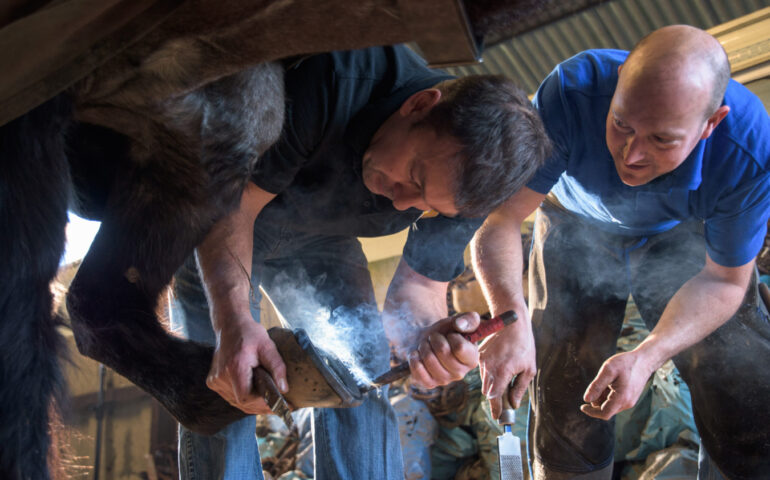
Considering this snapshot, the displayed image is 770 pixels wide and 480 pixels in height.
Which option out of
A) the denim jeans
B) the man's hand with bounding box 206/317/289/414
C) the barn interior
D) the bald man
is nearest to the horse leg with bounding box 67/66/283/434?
the man's hand with bounding box 206/317/289/414

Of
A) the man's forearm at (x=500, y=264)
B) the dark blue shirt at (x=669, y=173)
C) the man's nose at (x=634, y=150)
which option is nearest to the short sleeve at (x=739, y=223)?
the dark blue shirt at (x=669, y=173)

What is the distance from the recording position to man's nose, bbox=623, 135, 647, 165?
4.88ft

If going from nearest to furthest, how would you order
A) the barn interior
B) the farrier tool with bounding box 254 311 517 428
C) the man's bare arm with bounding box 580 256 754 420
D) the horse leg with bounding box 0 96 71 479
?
1. the horse leg with bounding box 0 96 71 479
2. the farrier tool with bounding box 254 311 517 428
3. the man's bare arm with bounding box 580 256 754 420
4. the barn interior

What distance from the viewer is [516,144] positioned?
1.36 m

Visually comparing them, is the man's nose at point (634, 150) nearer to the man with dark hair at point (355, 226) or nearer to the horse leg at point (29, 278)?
the man with dark hair at point (355, 226)

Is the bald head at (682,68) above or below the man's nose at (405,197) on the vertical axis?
above

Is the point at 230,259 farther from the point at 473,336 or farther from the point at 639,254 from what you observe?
the point at 639,254

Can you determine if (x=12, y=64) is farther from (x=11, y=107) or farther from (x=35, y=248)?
(x=35, y=248)

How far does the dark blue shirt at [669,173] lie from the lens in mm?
1510

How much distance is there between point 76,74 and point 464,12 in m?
0.48

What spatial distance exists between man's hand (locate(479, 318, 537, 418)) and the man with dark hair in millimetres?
170

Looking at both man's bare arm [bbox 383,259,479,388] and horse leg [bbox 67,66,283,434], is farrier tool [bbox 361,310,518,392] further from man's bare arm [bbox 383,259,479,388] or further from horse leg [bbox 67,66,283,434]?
horse leg [bbox 67,66,283,434]

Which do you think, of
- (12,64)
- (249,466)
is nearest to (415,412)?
(249,466)

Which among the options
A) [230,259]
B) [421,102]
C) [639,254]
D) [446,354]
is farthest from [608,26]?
[230,259]
